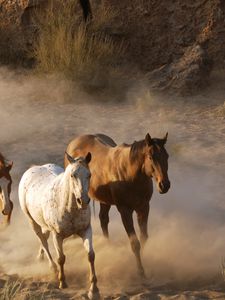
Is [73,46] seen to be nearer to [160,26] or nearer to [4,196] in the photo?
[160,26]

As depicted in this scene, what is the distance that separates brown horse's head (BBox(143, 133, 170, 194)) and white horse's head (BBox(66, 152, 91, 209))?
74 centimetres

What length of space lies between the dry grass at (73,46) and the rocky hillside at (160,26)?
1.03 ft

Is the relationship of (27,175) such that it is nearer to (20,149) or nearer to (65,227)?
(65,227)

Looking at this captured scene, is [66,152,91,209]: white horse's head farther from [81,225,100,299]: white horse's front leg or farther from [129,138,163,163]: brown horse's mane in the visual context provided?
[129,138,163,163]: brown horse's mane

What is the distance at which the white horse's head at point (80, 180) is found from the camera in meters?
6.14

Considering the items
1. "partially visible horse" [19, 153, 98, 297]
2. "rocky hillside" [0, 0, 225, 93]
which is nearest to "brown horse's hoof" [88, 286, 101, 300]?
"partially visible horse" [19, 153, 98, 297]

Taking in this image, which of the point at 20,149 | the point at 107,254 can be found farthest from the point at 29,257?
the point at 20,149

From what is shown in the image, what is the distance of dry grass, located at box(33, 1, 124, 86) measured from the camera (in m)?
14.0

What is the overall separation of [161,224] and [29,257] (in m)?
1.71

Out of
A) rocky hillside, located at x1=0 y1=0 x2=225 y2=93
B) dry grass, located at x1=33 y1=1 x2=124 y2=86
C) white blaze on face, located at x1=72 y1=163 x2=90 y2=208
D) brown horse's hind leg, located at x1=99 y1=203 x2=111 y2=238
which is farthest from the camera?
rocky hillside, located at x1=0 y1=0 x2=225 y2=93

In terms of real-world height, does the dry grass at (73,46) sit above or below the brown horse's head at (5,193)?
above

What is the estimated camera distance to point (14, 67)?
15062 millimetres

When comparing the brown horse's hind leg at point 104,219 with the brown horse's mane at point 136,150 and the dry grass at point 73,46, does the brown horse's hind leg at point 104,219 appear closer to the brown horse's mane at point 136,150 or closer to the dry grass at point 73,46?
the brown horse's mane at point 136,150

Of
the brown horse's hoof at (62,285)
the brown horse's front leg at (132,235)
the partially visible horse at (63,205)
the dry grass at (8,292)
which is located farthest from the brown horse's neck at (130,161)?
the dry grass at (8,292)
